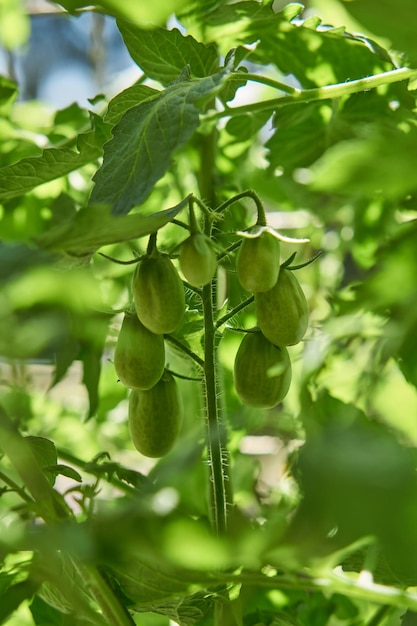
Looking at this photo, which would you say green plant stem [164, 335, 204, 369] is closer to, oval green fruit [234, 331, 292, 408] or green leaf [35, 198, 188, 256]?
oval green fruit [234, 331, 292, 408]

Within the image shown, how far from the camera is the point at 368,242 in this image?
49 cm

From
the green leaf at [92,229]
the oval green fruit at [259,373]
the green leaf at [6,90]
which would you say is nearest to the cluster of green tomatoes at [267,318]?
the oval green fruit at [259,373]

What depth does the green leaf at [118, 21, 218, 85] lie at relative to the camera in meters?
0.33

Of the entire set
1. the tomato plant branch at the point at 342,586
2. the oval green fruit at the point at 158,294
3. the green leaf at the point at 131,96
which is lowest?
the tomato plant branch at the point at 342,586

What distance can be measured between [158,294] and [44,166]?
72mm

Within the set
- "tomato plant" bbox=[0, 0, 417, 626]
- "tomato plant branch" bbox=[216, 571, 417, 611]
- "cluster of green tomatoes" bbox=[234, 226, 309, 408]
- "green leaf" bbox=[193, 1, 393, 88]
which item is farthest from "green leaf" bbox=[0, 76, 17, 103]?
"tomato plant branch" bbox=[216, 571, 417, 611]

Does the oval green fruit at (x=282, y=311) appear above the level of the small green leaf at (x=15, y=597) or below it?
above

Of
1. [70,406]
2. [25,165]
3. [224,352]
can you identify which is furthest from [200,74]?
[70,406]

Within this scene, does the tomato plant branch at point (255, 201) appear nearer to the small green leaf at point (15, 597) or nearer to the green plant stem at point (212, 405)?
the green plant stem at point (212, 405)

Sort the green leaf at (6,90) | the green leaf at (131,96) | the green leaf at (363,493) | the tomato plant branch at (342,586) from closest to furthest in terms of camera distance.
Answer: the green leaf at (363,493)
the tomato plant branch at (342,586)
the green leaf at (131,96)
the green leaf at (6,90)

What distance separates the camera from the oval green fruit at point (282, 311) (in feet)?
1.04

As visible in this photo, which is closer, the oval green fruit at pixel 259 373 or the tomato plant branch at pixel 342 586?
the tomato plant branch at pixel 342 586

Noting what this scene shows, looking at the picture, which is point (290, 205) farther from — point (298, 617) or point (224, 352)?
point (298, 617)

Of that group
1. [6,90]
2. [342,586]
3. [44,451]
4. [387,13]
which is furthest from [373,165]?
[6,90]
